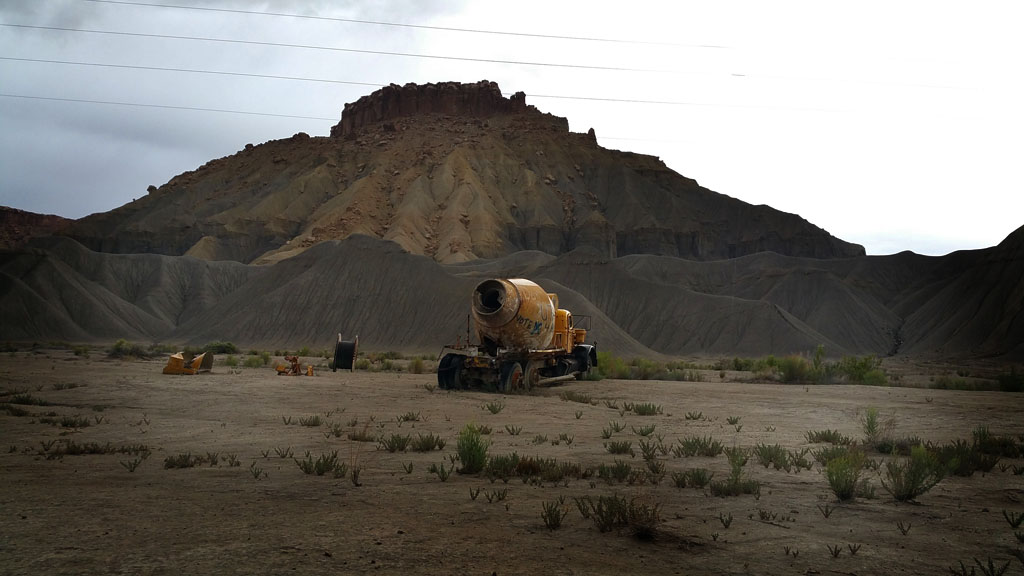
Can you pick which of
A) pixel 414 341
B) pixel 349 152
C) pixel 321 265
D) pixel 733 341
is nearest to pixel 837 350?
pixel 733 341

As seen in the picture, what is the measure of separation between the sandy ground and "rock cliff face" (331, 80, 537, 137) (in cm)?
17060

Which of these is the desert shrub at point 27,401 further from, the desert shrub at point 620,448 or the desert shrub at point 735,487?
the desert shrub at point 735,487

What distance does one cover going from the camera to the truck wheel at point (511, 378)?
75.9 ft

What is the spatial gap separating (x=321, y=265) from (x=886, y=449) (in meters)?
70.3

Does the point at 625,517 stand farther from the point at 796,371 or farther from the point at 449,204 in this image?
the point at 449,204

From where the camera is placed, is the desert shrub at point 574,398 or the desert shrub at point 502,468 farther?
the desert shrub at point 574,398

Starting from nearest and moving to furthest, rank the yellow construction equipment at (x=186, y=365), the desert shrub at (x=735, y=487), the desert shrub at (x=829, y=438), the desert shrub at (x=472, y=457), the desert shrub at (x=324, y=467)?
1. the desert shrub at (x=735, y=487)
2. the desert shrub at (x=324, y=467)
3. the desert shrub at (x=472, y=457)
4. the desert shrub at (x=829, y=438)
5. the yellow construction equipment at (x=186, y=365)

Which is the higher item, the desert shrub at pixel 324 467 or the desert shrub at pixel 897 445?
the desert shrub at pixel 897 445

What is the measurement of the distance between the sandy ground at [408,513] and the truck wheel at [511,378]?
6.91 m

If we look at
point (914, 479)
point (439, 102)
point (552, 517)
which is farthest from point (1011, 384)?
point (439, 102)

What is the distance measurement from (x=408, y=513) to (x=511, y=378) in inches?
606

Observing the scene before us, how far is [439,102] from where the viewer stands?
180 meters

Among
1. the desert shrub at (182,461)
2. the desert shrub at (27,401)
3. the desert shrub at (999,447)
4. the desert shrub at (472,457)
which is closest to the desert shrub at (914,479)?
the desert shrub at (999,447)

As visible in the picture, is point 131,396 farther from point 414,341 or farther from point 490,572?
point 414,341
